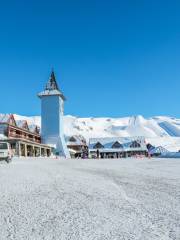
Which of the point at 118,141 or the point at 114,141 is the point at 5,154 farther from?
the point at 114,141

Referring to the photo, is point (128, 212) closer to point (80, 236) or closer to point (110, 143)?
point (80, 236)

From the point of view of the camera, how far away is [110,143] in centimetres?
8844

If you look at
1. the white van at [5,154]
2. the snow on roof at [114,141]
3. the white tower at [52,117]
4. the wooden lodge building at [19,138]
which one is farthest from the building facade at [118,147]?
the white van at [5,154]

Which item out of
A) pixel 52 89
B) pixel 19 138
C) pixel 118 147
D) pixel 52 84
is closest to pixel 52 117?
pixel 52 89

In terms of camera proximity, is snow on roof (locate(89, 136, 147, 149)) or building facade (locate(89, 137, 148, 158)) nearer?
building facade (locate(89, 137, 148, 158))

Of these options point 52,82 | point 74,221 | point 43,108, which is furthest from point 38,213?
point 52,82

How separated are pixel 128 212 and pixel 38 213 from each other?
4.55 ft

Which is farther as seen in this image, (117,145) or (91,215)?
(117,145)

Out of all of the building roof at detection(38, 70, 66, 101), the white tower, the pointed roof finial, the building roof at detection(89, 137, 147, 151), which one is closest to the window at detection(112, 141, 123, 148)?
the building roof at detection(89, 137, 147, 151)

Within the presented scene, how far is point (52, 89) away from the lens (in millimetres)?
84312

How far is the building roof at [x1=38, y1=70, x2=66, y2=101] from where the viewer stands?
8029 centimetres

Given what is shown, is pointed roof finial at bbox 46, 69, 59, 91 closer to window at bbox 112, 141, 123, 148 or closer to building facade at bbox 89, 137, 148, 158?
building facade at bbox 89, 137, 148, 158

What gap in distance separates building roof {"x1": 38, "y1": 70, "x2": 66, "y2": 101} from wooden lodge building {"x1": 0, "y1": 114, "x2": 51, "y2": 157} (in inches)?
473

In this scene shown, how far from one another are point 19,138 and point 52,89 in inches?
1298
